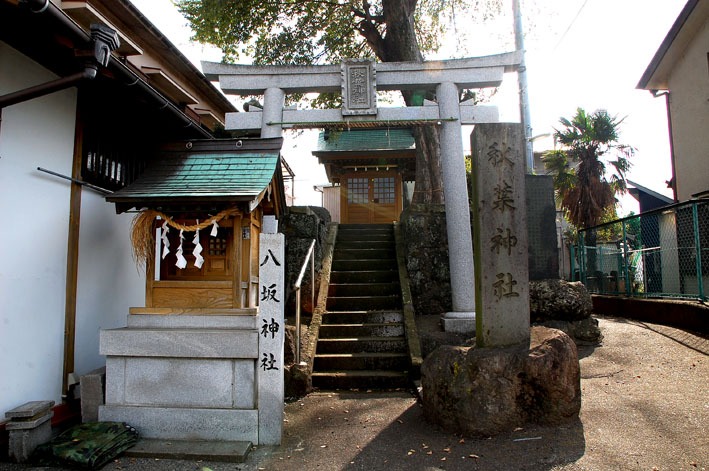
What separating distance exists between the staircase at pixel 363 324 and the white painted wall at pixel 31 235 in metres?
3.75

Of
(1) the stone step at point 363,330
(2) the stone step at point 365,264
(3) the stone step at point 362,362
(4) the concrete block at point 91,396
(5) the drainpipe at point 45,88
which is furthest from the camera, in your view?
(2) the stone step at point 365,264

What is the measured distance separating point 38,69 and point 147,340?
334 cm

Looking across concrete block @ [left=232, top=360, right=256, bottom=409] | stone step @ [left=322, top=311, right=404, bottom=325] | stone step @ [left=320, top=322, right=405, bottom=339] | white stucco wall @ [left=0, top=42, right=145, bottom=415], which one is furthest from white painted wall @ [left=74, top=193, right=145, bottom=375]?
stone step @ [left=322, top=311, right=404, bottom=325]

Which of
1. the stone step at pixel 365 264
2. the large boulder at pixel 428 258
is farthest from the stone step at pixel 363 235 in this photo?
the large boulder at pixel 428 258

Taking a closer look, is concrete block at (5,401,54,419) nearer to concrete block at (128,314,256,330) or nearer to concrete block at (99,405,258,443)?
concrete block at (99,405,258,443)

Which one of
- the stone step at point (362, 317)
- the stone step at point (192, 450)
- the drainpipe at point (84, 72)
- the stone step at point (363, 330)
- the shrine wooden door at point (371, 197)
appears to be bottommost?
the stone step at point (192, 450)

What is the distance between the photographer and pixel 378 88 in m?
9.84

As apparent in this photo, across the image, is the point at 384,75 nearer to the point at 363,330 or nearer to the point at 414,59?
the point at 414,59

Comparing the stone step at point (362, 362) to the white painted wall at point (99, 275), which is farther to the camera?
the stone step at point (362, 362)

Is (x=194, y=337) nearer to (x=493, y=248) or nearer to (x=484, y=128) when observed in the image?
(x=493, y=248)

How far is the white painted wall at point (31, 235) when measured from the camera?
476 centimetres

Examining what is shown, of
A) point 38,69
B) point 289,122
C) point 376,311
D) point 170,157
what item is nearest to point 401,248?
point 376,311

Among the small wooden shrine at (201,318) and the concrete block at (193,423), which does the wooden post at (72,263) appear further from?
the concrete block at (193,423)

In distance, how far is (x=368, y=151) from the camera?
60.0 feet
